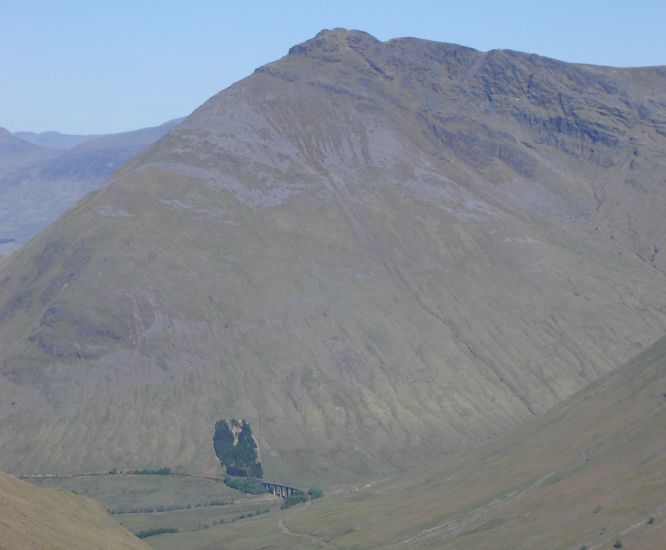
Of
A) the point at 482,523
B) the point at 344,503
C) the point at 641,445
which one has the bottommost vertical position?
the point at 344,503

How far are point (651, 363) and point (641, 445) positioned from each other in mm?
26580

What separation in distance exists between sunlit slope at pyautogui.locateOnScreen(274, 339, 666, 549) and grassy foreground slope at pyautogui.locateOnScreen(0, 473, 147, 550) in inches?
1346

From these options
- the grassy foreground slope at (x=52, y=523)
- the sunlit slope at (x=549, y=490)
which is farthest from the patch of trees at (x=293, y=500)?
the grassy foreground slope at (x=52, y=523)

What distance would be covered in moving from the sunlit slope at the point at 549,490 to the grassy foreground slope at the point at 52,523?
34197mm

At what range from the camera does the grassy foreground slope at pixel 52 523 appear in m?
98.0

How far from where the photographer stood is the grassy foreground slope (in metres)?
98.0

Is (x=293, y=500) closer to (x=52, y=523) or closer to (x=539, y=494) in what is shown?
(x=539, y=494)

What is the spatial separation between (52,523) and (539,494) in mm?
54121

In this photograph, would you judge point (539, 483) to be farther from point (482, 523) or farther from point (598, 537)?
point (598, 537)

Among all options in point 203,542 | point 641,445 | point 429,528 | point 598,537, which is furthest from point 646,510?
point 203,542

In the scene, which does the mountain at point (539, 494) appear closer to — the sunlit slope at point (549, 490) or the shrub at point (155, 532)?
the sunlit slope at point (549, 490)

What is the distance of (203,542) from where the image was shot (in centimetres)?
16850

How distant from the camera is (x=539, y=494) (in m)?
139

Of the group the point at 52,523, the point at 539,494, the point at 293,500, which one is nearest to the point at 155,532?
the point at 293,500
